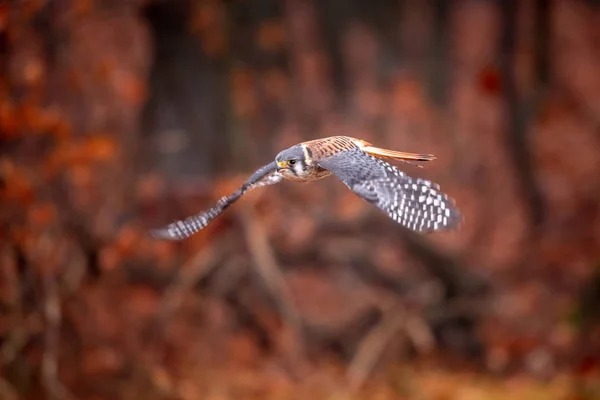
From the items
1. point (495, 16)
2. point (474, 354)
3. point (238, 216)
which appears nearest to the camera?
point (238, 216)

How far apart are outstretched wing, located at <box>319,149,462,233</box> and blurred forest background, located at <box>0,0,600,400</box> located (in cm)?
209

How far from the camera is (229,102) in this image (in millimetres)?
4180

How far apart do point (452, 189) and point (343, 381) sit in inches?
67.9

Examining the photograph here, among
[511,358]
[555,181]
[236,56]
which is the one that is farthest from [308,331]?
[555,181]

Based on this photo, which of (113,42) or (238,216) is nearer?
(238,216)

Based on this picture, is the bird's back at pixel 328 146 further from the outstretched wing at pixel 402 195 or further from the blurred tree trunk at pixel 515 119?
the blurred tree trunk at pixel 515 119

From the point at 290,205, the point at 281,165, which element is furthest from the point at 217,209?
the point at 290,205

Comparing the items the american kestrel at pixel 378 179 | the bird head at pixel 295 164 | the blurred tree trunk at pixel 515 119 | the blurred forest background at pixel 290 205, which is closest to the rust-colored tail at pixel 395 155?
the american kestrel at pixel 378 179

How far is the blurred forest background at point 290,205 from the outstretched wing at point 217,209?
1.77 meters

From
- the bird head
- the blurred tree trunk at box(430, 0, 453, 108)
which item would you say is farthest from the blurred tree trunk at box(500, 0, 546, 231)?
the bird head

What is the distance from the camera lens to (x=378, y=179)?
0.99m

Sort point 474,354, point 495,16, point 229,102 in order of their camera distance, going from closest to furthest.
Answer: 1. point 474,354
2. point 229,102
3. point 495,16

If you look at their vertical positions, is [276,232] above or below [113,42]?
below

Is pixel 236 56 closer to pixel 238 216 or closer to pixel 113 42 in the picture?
pixel 113 42
